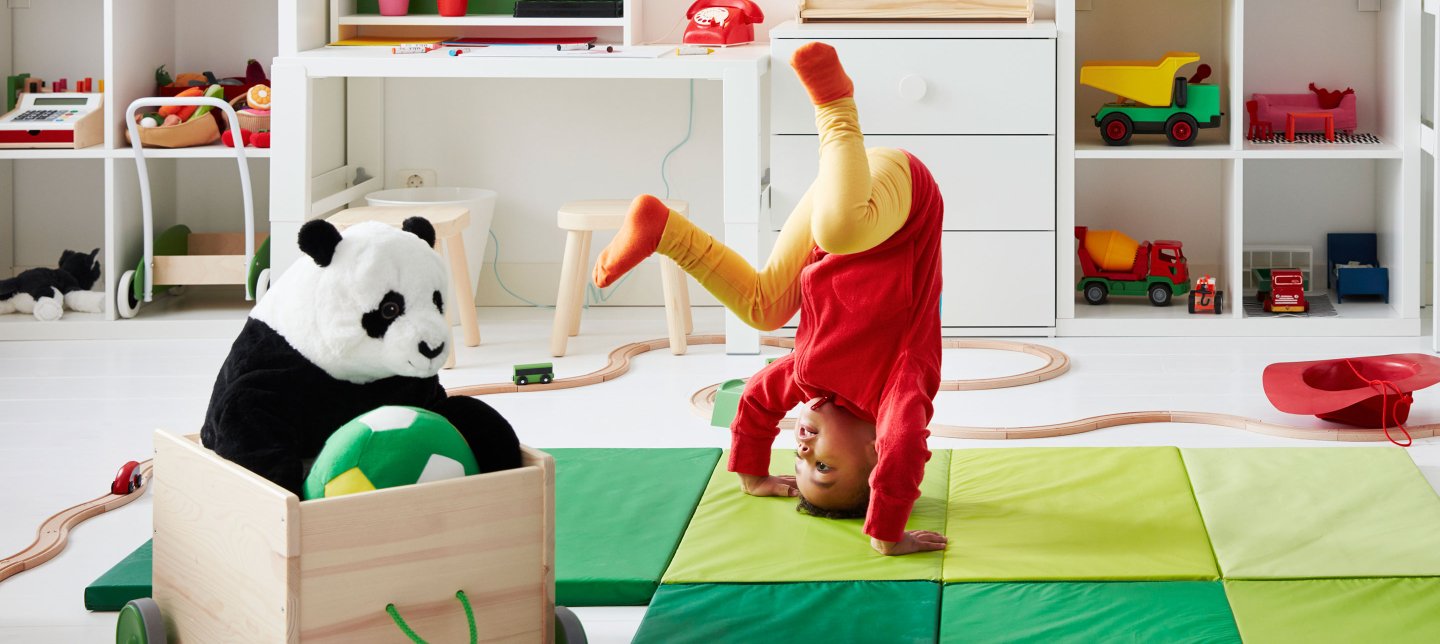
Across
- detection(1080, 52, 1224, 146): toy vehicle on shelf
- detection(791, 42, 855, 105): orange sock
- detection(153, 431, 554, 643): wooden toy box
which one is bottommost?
detection(153, 431, 554, 643): wooden toy box

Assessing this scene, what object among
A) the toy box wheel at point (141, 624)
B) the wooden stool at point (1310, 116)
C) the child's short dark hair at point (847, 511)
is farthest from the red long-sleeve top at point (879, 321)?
the wooden stool at point (1310, 116)

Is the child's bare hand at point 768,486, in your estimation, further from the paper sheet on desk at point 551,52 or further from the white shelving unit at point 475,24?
the white shelving unit at point 475,24

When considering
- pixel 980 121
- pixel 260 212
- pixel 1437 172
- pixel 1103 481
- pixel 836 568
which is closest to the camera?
pixel 836 568

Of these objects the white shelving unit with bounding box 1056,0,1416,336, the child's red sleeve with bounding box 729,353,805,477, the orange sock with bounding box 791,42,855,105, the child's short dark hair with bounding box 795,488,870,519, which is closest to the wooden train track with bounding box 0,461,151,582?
the child's red sleeve with bounding box 729,353,805,477

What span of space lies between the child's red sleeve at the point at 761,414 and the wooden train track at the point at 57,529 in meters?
0.96

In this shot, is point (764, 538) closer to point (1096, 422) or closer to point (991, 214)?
point (1096, 422)

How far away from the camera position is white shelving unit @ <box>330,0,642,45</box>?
154 inches

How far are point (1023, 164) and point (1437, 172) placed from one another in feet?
2.92

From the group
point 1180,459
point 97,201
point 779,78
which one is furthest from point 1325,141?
point 97,201

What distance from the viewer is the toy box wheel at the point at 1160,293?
3.83 m

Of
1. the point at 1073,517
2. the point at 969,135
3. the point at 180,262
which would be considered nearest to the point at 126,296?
the point at 180,262

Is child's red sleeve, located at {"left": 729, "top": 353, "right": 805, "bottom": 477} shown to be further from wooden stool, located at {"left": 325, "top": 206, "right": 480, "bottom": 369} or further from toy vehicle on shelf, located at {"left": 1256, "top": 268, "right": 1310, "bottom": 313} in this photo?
toy vehicle on shelf, located at {"left": 1256, "top": 268, "right": 1310, "bottom": 313}

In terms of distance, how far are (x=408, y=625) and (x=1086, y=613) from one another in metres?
0.79

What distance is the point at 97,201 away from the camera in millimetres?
4215
